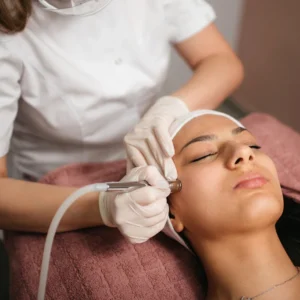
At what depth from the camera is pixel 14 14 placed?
0.93 meters

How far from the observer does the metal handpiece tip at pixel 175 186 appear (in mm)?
921

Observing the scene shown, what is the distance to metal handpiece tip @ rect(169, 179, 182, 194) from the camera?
3.02ft

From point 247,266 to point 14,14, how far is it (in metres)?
0.75

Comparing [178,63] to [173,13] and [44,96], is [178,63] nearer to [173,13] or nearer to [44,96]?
[173,13]

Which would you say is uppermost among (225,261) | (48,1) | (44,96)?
(48,1)

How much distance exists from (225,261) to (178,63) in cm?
139

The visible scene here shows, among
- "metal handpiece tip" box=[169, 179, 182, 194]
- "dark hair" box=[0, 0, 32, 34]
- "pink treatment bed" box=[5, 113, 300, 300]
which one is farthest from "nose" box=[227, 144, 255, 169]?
"dark hair" box=[0, 0, 32, 34]

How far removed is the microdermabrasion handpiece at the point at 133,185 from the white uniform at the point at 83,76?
326 millimetres

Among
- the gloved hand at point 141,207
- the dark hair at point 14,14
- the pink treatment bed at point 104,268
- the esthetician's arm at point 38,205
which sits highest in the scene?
the dark hair at point 14,14

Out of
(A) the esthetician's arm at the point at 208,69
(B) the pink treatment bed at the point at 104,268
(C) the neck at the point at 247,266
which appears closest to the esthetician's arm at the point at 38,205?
→ (B) the pink treatment bed at the point at 104,268

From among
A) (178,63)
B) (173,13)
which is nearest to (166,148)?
(173,13)

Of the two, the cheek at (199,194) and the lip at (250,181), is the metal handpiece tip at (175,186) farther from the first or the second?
the lip at (250,181)

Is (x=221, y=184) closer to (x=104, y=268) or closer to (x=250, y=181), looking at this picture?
(x=250, y=181)

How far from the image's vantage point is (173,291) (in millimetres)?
963
